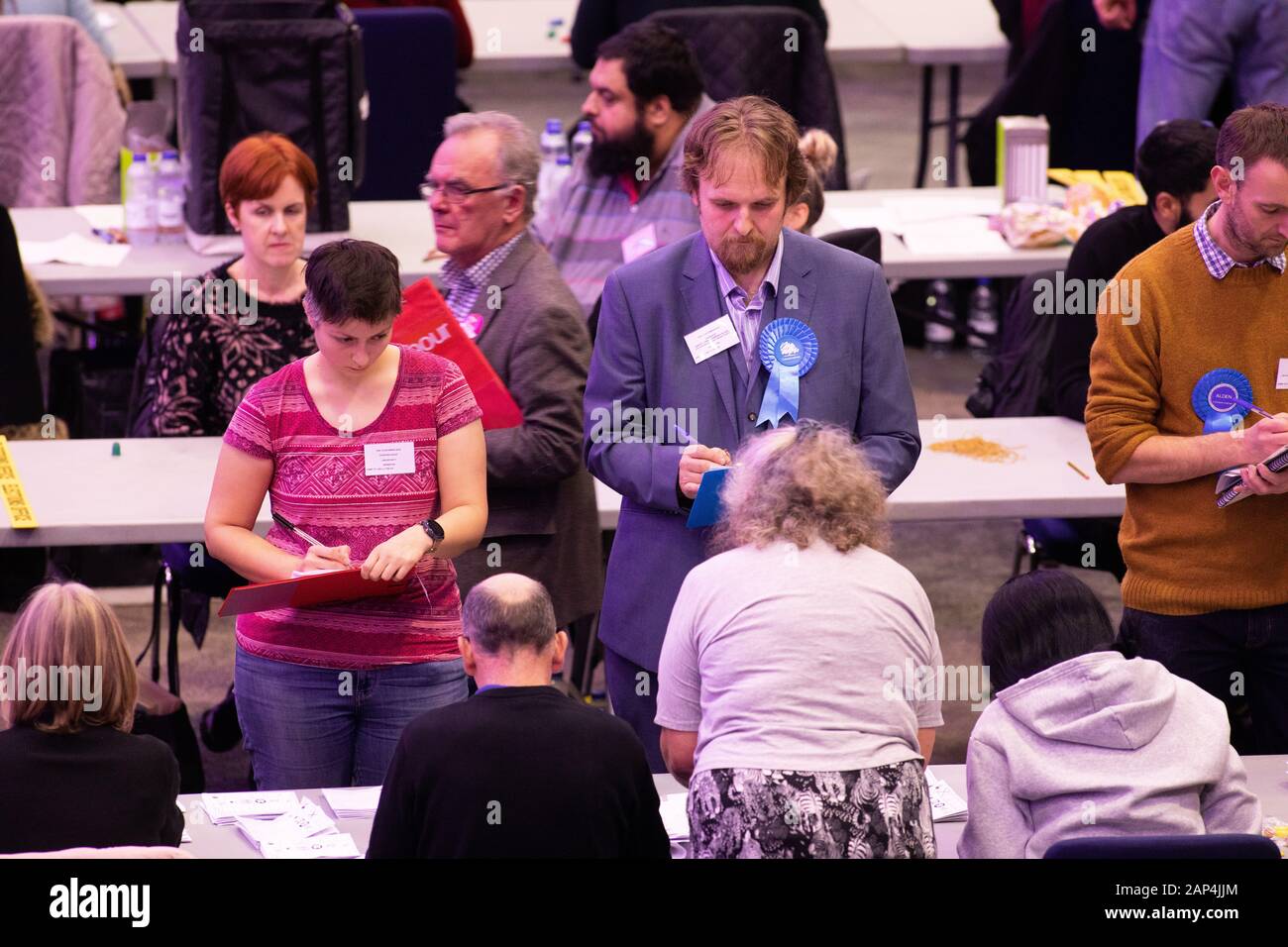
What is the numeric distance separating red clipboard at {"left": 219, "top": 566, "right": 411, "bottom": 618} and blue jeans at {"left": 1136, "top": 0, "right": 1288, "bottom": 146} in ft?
13.2

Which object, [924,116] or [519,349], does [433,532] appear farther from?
[924,116]

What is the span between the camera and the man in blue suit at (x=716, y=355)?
3.21m

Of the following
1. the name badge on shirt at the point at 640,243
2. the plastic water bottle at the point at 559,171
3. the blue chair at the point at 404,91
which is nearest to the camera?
the name badge on shirt at the point at 640,243

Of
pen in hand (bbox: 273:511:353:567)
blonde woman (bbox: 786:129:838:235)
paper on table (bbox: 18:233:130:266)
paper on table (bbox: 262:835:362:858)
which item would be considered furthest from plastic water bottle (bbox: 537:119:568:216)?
paper on table (bbox: 262:835:362:858)

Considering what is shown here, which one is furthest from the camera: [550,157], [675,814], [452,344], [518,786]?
[550,157]

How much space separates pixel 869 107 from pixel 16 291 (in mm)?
8062

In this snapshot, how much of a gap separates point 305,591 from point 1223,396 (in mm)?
Result: 1693

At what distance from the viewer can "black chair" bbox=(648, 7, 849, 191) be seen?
6.48 m

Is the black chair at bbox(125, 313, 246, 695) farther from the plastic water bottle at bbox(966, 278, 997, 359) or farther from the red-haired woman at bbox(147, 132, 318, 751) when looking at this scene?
the plastic water bottle at bbox(966, 278, 997, 359)

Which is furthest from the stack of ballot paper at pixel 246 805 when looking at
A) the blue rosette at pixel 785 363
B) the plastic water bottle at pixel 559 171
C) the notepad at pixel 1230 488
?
the plastic water bottle at pixel 559 171

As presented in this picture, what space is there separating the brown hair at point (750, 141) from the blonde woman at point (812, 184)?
0.05 m

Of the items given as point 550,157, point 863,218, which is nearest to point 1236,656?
point 863,218

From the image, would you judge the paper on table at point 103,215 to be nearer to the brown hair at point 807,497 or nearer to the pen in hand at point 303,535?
the pen in hand at point 303,535

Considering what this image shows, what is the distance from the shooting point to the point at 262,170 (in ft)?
14.6
